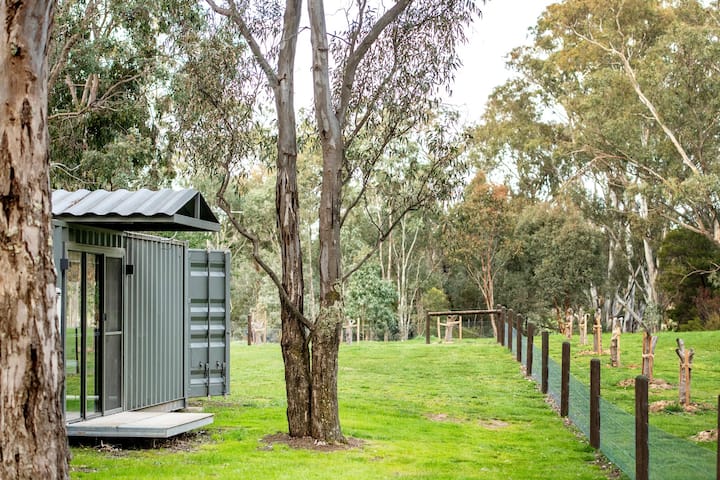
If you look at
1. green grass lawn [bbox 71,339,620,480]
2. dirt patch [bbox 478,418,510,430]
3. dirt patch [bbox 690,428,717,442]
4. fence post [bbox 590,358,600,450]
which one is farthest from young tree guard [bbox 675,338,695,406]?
fence post [bbox 590,358,600,450]

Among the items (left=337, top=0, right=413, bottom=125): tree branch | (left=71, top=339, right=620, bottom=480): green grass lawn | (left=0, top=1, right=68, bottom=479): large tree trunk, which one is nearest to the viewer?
(left=0, top=1, right=68, bottom=479): large tree trunk

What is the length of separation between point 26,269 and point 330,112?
563cm

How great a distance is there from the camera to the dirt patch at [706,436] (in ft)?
37.3

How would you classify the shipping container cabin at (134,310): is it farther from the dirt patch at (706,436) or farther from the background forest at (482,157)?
the dirt patch at (706,436)

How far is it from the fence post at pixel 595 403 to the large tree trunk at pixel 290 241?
327cm

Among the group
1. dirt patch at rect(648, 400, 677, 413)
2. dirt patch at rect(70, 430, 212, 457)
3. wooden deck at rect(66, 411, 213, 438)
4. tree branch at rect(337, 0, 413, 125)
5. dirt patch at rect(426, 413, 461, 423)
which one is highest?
tree branch at rect(337, 0, 413, 125)

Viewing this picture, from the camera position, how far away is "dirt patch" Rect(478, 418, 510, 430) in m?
13.0

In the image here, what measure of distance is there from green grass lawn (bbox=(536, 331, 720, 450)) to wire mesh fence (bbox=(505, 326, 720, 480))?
124 centimetres

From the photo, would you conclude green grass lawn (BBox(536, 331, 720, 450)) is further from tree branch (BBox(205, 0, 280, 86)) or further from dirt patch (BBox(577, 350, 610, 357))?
tree branch (BBox(205, 0, 280, 86))

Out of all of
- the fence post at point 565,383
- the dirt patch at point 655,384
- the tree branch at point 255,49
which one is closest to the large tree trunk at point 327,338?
the tree branch at point 255,49

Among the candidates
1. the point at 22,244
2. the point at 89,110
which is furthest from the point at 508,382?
the point at 22,244

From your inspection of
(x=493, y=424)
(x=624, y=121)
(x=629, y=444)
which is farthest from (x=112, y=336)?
(x=624, y=121)

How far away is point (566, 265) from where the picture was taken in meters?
38.8

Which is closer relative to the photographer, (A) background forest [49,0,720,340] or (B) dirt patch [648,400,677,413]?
(A) background forest [49,0,720,340]
